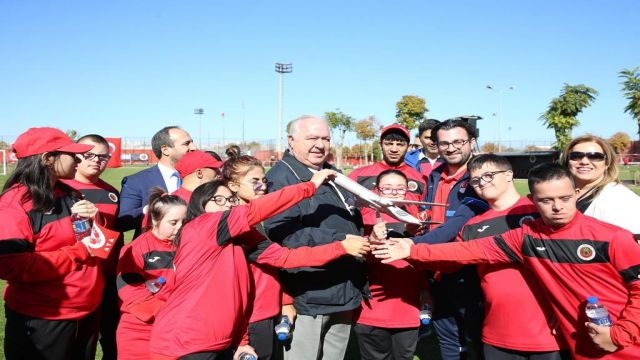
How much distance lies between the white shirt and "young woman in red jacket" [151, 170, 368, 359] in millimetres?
2154

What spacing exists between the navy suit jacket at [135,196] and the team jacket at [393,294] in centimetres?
243

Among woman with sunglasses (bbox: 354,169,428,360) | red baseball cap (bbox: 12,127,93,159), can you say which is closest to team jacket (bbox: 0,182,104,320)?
red baseball cap (bbox: 12,127,93,159)

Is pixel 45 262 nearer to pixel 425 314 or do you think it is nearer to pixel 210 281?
pixel 210 281

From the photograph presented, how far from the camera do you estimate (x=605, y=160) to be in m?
3.87

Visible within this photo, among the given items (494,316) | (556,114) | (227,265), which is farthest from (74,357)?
(556,114)

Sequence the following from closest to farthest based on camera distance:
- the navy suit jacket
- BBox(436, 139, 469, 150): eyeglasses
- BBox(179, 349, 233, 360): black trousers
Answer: BBox(179, 349, 233, 360): black trousers, BBox(436, 139, 469, 150): eyeglasses, the navy suit jacket

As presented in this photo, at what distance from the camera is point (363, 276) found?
158 inches

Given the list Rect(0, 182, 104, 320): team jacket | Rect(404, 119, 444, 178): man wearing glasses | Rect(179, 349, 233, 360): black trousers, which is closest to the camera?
Rect(179, 349, 233, 360): black trousers

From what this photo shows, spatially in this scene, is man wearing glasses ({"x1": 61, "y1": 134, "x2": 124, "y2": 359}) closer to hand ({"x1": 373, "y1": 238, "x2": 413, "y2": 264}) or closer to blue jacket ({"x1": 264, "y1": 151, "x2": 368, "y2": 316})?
blue jacket ({"x1": 264, "y1": 151, "x2": 368, "y2": 316})

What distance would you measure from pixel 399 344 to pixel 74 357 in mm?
2612

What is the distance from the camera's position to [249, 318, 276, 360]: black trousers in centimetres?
372

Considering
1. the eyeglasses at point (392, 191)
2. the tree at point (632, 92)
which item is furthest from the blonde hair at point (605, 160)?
the tree at point (632, 92)

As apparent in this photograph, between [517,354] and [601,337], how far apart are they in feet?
2.07

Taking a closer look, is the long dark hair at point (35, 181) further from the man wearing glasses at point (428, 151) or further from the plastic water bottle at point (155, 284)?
the man wearing glasses at point (428, 151)
